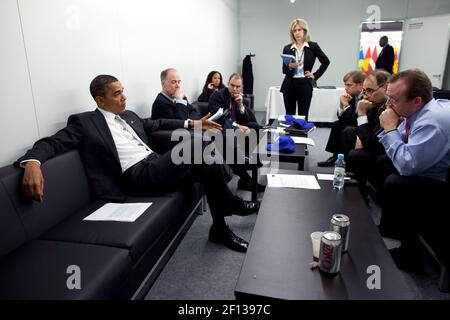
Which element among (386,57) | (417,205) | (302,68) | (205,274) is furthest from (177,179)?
(386,57)

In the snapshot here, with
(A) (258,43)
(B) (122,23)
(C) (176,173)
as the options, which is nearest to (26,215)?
(C) (176,173)

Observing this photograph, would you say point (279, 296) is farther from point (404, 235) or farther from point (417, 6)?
point (417, 6)

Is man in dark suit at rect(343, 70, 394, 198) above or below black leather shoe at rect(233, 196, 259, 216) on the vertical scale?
above

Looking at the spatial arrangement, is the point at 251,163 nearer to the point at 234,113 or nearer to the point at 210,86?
the point at 234,113

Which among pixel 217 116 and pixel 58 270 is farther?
pixel 217 116

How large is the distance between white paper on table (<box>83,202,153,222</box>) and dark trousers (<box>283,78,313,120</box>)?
115 inches

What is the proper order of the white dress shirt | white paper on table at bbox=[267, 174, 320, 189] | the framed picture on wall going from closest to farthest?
white paper on table at bbox=[267, 174, 320, 189] < the white dress shirt < the framed picture on wall

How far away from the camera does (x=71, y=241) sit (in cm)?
143

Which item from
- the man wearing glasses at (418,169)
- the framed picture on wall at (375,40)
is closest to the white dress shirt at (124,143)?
the man wearing glasses at (418,169)

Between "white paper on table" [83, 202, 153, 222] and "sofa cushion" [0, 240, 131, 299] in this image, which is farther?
"white paper on table" [83, 202, 153, 222]

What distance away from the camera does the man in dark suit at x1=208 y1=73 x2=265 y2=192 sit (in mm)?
2951

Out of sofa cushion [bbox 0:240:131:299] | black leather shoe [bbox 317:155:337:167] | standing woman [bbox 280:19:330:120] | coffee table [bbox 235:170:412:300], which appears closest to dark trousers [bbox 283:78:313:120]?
standing woman [bbox 280:19:330:120]

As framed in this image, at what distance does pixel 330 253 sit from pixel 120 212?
3.57 ft

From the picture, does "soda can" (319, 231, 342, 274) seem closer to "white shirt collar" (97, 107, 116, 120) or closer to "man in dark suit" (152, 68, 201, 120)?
"white shirt collar" (97, 107, 116, 120)
